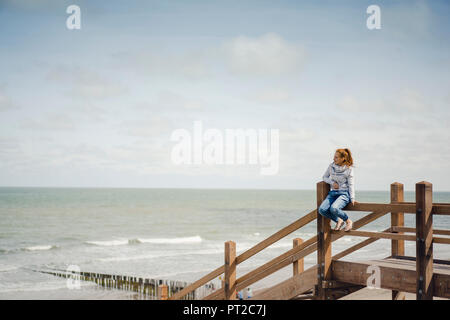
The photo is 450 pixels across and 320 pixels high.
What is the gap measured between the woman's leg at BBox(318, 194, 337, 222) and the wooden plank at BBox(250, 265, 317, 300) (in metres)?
0.91

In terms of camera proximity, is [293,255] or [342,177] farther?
[293,255]

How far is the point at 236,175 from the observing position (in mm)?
141000

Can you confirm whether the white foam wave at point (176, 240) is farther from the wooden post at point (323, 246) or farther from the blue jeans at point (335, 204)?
the blue jeans at point (335, 204)

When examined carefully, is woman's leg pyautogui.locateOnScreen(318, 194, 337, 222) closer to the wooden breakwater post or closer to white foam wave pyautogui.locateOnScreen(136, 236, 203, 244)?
the wooden breakwater post

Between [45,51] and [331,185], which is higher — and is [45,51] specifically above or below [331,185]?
above

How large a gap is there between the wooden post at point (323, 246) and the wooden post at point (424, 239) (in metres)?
1.27

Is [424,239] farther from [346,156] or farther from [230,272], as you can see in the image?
[230,272]

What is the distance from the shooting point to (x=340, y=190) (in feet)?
19.9

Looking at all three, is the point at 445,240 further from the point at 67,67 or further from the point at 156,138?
the point at 156,138

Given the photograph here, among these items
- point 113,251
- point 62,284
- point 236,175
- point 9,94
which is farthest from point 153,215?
point 236,175

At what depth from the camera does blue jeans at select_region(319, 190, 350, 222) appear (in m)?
5.91

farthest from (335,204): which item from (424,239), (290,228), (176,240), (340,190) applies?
(176,240)

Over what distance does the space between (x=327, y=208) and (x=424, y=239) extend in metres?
1.28
